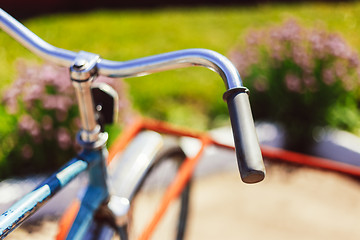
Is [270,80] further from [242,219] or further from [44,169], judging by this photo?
[44,169]

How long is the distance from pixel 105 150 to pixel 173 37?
150 inches

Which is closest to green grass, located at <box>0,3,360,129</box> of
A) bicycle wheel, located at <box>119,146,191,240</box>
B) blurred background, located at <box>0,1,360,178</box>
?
blurred background, located at <box>0,1,360,178</box>

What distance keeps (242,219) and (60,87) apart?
1.31 meters

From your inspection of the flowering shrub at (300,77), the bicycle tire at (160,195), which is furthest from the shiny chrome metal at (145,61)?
the flowering shrub at (300,77)

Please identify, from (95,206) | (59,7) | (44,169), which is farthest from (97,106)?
(59,7)

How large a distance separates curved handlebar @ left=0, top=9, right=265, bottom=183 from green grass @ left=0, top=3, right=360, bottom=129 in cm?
184

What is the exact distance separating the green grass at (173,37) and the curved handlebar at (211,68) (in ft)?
6.04

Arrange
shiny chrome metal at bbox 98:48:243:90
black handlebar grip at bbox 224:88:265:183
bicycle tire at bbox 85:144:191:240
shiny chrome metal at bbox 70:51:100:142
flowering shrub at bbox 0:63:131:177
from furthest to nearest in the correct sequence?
flowering shrub at bbox 0:63:131:177 < bicycle tire at bbox 85:144:191:240 < shiny chrome metal at bbox 70:51:100:142 < shiny chrome metal at bbox 98:48:243:90 < black handlebar grip at bbox 224:88:265:183

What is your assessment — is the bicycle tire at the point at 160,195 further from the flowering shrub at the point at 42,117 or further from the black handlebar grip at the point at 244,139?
the black handlebar grip at the point at 244,139

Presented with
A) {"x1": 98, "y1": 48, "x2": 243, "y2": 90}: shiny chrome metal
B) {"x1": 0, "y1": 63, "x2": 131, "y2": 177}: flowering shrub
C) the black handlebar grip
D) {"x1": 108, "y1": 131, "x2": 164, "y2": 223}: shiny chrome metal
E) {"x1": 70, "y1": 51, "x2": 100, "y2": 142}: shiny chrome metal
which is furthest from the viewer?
{"x1": 0, "y1": 63, "x2": 131, "y2": 177}: flowering shrub

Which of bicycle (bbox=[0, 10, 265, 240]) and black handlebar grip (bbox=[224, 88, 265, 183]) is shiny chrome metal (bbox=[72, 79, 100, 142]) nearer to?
bicycle (bbox=[0, 10, 265, 240])

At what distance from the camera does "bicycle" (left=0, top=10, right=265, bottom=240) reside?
81 cm

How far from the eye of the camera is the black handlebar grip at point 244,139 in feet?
2.41

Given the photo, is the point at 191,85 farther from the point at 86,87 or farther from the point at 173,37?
the point at 86,87
